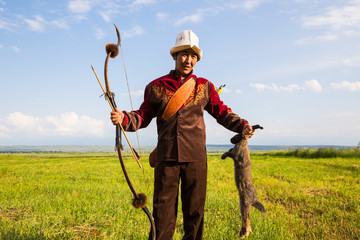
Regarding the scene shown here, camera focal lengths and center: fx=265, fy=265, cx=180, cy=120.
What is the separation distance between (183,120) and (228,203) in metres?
3.76

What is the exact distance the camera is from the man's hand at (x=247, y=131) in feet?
10.9

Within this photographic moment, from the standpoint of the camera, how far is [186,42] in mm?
3240

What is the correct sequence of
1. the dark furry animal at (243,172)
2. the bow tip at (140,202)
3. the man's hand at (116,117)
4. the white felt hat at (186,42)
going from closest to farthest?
the man's hand at (116,117)
the bow tip at (140,202)
the white felt hat at (186,42)
the dark furry animal at (243,172)

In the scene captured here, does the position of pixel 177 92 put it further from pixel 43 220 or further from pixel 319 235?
pixel 319 235

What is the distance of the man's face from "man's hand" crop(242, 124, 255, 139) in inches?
40.4

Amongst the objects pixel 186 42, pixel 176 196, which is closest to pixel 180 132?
pixel 176 196

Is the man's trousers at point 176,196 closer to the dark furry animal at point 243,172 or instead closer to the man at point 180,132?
the man at point 180,132

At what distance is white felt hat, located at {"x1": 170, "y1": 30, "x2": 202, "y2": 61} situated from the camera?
3238 millimetres

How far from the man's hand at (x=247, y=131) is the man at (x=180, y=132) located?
1 centimetres

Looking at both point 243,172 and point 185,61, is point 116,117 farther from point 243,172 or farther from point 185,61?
point 243,172

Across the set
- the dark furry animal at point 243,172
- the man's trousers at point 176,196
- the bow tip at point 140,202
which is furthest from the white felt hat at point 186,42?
the bow tip at point 140,202

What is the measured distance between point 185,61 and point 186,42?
232mm

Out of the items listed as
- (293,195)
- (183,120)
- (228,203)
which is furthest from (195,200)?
(293,195)

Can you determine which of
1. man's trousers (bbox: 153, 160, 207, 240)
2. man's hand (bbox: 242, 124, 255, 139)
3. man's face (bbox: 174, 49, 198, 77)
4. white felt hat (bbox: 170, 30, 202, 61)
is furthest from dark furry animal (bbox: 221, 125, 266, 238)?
white felt hat (bbox: 170, 30, 202, 61)
